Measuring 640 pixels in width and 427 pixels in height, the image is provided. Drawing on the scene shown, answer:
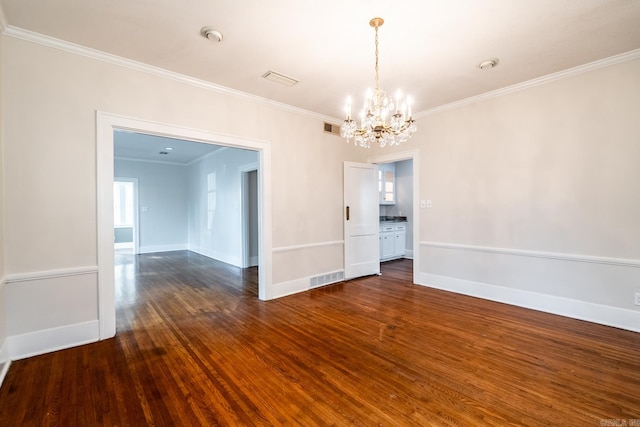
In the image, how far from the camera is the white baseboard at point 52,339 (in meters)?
2.44

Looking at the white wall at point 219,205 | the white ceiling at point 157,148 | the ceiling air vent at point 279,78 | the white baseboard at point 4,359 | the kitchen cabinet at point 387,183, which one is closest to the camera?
the white baseboard at point 4,359

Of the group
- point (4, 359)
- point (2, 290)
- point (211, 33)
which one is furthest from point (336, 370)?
point (211, 33)

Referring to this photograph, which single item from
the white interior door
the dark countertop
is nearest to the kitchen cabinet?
the dark countertop

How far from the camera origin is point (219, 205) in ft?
23.9

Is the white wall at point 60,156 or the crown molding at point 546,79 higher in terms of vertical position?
the crown molding at point 546,79

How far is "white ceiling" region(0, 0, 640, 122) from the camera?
2.20 meters

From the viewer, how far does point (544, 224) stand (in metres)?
3.48

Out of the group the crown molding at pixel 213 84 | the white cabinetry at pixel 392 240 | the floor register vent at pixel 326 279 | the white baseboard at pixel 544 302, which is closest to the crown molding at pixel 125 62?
the crown molding at pixel 213 84

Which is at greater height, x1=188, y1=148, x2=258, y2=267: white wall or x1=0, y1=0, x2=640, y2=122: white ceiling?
x1=0, y1=0, x2=640, y2=122: white ceiling

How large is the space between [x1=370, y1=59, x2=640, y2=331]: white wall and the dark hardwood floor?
1.32ft

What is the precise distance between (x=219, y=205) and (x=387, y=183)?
4.48 meters

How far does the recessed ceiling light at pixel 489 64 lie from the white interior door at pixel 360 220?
96.3 inches

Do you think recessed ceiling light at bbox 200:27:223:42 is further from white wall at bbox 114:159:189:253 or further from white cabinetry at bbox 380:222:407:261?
white wall at bbox 114:159:189:253

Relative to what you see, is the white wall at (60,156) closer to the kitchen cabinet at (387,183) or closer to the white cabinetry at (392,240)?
the white cabinetry at (392,240)
